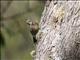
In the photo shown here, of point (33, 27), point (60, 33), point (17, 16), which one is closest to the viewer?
point (60, 33)

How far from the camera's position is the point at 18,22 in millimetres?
4891

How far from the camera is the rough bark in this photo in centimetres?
192

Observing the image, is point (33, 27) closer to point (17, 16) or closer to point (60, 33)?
point (60, 33)

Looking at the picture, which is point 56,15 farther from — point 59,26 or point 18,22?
point 18,22

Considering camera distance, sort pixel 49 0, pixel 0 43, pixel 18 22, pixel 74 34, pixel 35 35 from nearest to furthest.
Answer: pixel 74 34 < pixel 35 35 < pixel 49 0 < pixel 0 43 < pixel 18 22

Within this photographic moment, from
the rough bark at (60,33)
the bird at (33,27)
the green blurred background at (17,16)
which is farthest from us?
the green blurred background at (17,16)

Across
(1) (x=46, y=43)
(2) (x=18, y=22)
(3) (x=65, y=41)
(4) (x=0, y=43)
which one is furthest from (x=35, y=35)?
(2) (x=18, y=22)

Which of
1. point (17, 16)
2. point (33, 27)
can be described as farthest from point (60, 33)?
point (17, 16)

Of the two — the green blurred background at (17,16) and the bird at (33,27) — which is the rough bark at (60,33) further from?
the green blurred background at (17,16)

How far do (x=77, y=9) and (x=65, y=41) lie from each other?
0.20m

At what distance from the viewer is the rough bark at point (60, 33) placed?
6.28ft

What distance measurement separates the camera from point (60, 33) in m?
1.99

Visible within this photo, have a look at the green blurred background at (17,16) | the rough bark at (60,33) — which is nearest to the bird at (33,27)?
the rough bark at (60,33)

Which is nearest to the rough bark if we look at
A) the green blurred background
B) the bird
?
the bird
